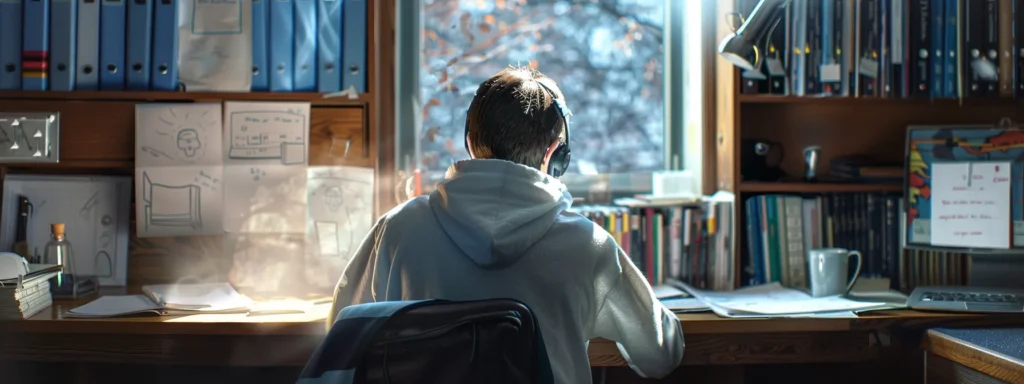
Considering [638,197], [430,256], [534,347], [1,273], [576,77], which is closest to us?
[534,347]

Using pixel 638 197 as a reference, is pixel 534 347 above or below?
below

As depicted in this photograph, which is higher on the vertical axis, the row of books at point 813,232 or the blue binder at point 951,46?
the blue binder at point 951,46

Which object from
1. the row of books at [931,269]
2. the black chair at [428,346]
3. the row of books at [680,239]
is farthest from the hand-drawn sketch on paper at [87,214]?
the row of books at [931,269]

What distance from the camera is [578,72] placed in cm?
Result: 252

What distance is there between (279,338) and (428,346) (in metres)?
0.88

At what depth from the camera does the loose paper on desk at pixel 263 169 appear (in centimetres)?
218

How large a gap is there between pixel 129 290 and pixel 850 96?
5.80 feet

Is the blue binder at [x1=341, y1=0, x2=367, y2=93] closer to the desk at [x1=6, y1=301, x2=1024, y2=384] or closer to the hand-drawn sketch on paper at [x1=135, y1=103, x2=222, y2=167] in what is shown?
the hand-drawn sketch on paper at [x1=135, y1=103, x2=222, y2=167]

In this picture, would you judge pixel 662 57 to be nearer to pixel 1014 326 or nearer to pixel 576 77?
pixel 576 77

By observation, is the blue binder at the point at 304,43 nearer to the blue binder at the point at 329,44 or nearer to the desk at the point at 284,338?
the blue binder at the point at 329,44

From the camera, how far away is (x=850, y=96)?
2250 mm

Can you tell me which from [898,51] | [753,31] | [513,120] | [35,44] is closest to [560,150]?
[513,120]

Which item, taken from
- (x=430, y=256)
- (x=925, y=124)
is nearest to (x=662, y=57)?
(x=925, y=124)

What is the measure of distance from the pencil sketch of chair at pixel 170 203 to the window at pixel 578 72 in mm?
522
